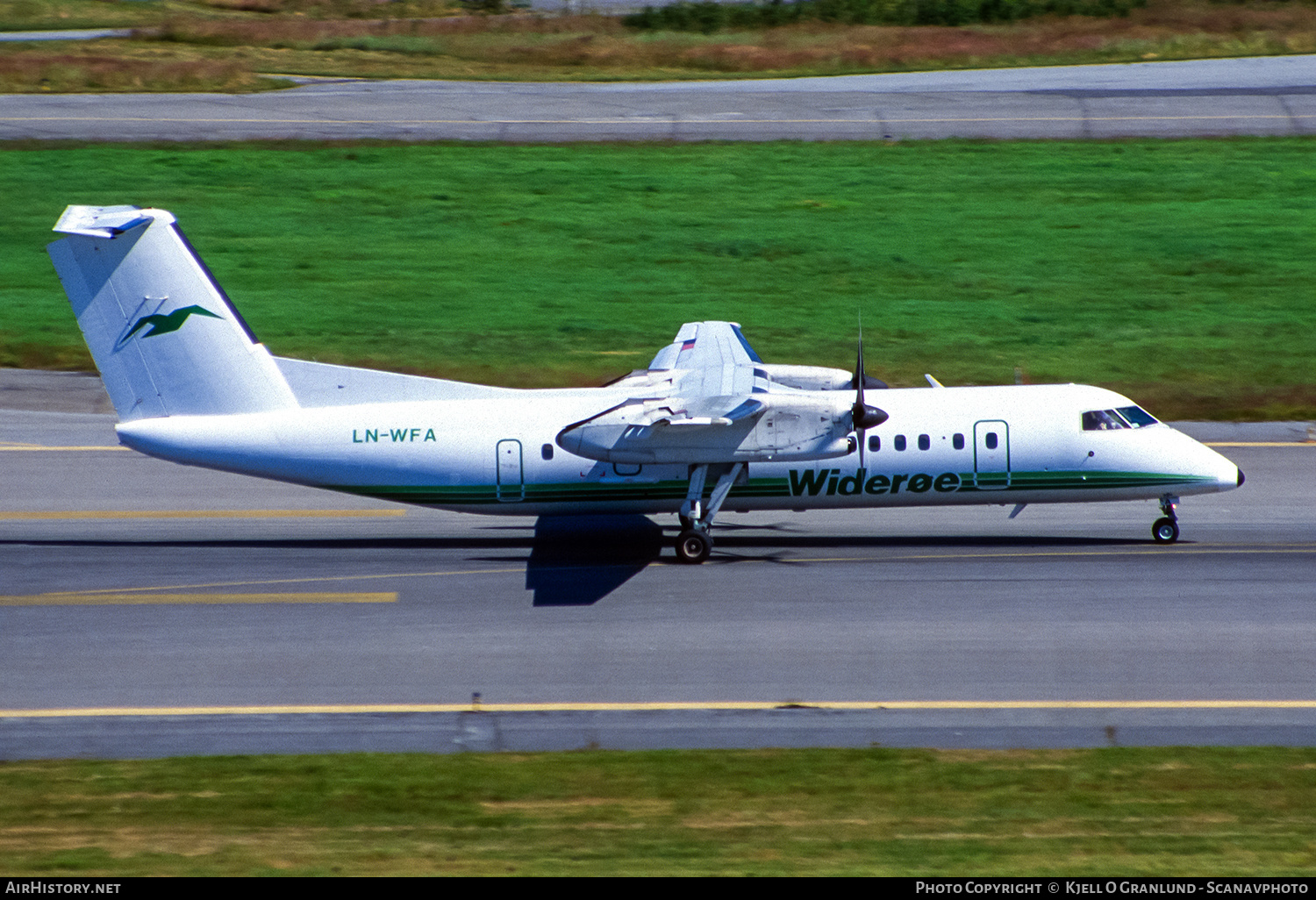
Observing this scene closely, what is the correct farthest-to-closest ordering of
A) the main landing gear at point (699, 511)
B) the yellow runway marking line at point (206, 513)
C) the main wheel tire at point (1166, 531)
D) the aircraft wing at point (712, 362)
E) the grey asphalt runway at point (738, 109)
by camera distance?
the grey asphalt runway at point (738, 109) → the yellow runway marking line at point (206, 513) → the main wheel tire at point (1166, 531) → the main landing gear at point (699, 511) → the aircraft wing at point (712, 362)

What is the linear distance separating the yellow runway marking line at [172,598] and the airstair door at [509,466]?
2.57m

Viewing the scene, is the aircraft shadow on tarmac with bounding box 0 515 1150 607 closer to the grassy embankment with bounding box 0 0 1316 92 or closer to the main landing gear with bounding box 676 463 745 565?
the main landing gear with bounding box 676 463 745 565

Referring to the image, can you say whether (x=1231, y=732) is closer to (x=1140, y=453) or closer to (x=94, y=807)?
(x=1140, y=453)

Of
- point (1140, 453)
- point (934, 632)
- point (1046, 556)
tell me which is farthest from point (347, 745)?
point (1140, 453)

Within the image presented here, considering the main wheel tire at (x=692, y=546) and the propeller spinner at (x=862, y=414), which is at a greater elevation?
the propeller spinner at (x=862, y=414)

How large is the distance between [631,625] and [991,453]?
696cm

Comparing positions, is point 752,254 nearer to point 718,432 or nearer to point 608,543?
point 608,543

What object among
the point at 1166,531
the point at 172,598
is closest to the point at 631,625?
the point at 172,598

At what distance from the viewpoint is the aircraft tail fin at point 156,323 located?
2197 centimetres

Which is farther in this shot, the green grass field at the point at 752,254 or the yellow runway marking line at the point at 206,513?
the green grass field at the point at 752,254

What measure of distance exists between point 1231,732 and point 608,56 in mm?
50518

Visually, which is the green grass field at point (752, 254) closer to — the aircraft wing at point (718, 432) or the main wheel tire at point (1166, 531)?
the main wheel tire at point (1166, 531)

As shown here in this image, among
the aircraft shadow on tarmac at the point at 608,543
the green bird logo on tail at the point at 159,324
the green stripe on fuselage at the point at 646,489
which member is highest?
the green bird logo on tail at the point at 159,324

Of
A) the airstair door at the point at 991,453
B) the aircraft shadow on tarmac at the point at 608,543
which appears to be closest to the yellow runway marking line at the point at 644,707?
the aircraft shadow on tarmac at the point at 608,543
